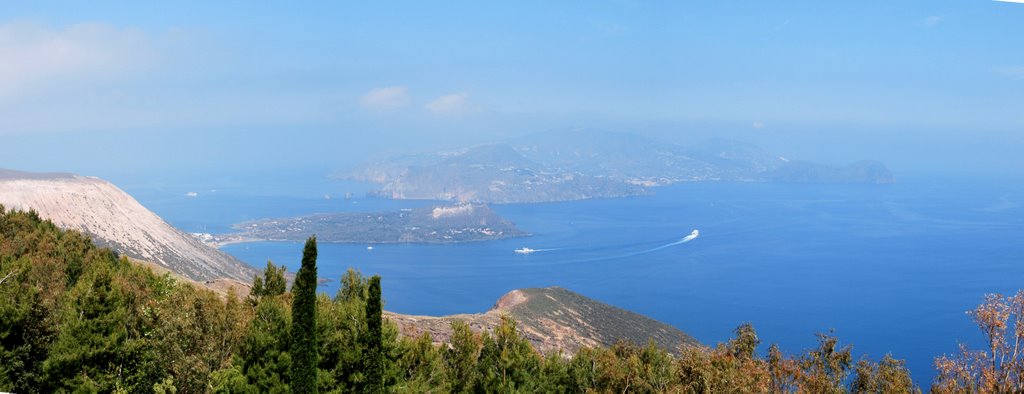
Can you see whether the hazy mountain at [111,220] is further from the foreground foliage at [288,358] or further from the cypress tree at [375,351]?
the cypress tree at [375,351]

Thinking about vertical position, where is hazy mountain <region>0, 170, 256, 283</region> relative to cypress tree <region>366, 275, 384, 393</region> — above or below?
above

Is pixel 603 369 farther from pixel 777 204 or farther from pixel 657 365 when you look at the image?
pixel 777 204

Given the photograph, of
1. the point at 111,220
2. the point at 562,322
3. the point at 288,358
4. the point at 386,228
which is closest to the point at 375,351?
the point at 288,358

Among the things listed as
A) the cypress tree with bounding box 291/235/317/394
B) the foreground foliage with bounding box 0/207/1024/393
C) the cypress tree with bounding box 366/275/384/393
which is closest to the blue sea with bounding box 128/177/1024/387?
the foreground foliage with bounding box 0/207/1024/393

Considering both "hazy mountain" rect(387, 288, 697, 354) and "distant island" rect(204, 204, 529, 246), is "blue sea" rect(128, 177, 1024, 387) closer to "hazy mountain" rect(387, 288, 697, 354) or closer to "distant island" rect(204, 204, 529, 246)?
"distant island" rect(204, 204, 529, 246)

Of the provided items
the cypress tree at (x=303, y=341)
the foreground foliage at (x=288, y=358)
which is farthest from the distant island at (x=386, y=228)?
the cypress tree at (x=303, y=341)

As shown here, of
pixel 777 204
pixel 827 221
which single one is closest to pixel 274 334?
pixel 827 221
